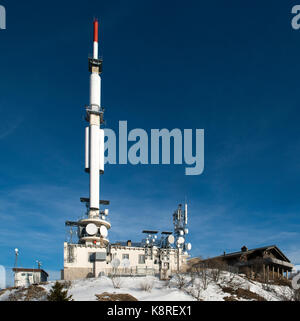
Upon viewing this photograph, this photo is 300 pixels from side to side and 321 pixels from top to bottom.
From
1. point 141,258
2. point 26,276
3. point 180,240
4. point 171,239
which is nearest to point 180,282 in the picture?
point 141,258

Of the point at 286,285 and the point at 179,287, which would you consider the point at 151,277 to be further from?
the point at 286,285

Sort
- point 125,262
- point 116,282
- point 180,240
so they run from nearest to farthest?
point 116,282 < point 125,262 < point 180,240

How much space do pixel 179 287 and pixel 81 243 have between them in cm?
2394

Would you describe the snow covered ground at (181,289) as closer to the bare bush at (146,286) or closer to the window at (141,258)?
the bare bush at (146,286)

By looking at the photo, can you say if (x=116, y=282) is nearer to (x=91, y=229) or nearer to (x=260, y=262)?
(x=91, y=229)

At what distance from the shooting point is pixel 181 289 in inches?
1443

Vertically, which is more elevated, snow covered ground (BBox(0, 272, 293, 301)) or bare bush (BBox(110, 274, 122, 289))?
bare bush (BBox(110, 274, 122, 289))

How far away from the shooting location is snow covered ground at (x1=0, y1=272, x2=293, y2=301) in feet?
113

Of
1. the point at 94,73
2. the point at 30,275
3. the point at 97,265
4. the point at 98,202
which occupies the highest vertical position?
the point at 94,73

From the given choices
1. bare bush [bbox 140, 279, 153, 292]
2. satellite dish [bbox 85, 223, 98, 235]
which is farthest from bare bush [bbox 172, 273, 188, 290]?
satellite dish [bbox 85, 223, 98, 235]

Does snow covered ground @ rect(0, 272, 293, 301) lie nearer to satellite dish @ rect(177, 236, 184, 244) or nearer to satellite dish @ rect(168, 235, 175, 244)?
satellite dish @ rect(168, 235, 175, 244)
